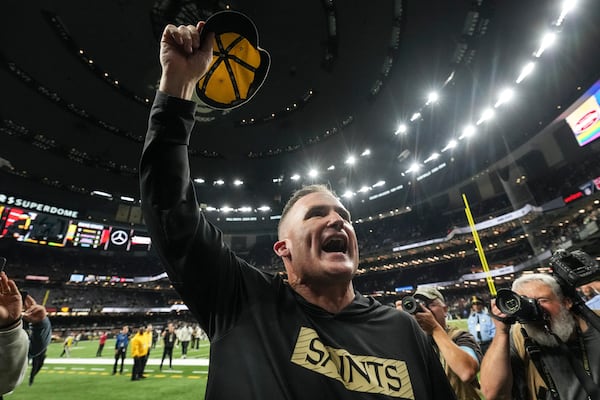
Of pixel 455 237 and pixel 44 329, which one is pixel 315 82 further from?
pixel 455 237

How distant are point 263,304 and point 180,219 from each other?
57 cm

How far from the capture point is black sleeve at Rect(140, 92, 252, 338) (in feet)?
3.48

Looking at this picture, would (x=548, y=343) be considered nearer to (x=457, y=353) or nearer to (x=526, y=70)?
(x=457, y=353)

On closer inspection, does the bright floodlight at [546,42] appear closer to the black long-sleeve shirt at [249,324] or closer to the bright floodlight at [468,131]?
the bright floodlight at [468,131]

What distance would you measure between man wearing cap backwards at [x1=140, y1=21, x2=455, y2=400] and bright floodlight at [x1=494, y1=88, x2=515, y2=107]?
2751cm

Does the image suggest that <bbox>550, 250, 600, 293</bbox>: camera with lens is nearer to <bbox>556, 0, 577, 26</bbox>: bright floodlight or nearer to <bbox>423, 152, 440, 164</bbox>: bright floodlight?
<bbox>556, 0, 577, 26</bbox>: bright floodlight

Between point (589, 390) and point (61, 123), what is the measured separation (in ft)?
95.2

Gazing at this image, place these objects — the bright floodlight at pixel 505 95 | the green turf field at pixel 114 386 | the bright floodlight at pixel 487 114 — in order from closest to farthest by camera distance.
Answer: the green turf field at pixel 114 386 → the bright floodlight at pixel 505 95 → the bright floodlight at pixel 487 114

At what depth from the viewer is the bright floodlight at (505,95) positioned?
2209 cm

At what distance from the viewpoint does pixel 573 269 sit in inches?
88.5

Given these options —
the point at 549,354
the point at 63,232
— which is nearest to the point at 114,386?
the point at 549,354

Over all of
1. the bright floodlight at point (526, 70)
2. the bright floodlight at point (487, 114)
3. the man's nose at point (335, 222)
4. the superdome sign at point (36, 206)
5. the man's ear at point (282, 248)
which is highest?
the bright floodlight at point (487, 114)

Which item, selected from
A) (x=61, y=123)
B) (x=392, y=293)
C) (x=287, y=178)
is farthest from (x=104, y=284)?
(x=392, y=293)

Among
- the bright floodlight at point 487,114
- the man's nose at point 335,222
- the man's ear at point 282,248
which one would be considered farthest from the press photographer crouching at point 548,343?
the bright floodlight at point 487,114
